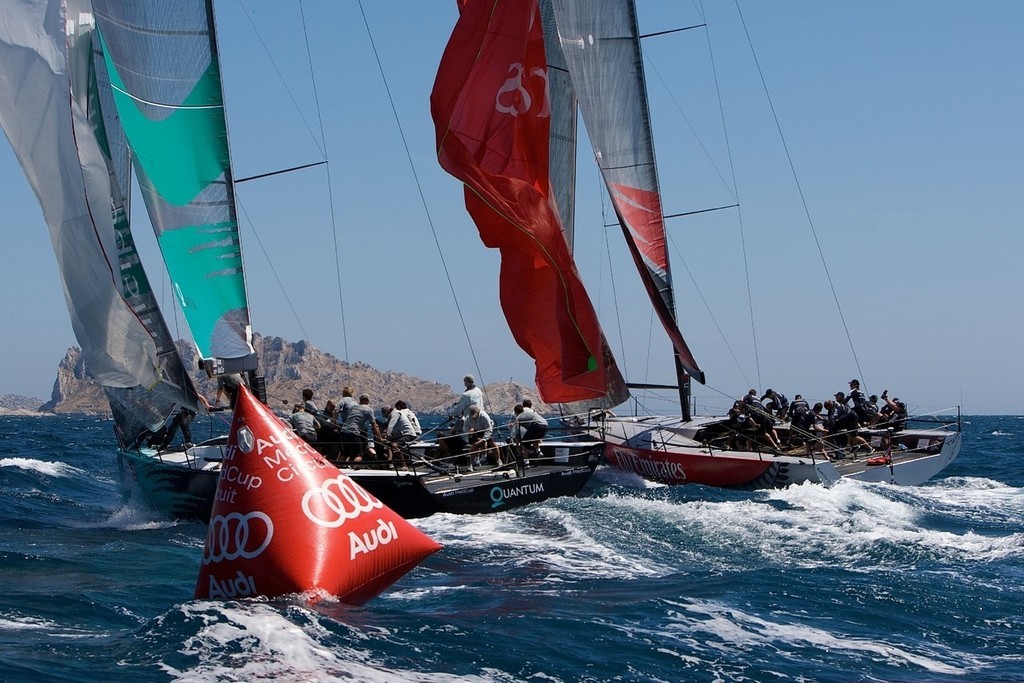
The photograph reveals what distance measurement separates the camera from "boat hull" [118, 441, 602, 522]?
659 inches

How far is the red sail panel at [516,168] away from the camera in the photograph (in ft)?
67.1

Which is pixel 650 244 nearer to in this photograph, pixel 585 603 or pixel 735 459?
pixel 735 459

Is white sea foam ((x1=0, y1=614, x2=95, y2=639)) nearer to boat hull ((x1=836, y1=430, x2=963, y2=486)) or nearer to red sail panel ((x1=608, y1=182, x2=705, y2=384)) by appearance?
boat hull ((x1=836, y1=430, x2=963, y2=486))

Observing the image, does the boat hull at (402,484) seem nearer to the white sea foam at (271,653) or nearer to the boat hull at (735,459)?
the boat hull at (735,459)

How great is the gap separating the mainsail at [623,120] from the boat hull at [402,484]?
5798 mm

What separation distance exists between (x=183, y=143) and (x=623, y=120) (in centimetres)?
1096

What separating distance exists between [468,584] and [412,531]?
212cm

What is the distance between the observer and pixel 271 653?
29.4ft

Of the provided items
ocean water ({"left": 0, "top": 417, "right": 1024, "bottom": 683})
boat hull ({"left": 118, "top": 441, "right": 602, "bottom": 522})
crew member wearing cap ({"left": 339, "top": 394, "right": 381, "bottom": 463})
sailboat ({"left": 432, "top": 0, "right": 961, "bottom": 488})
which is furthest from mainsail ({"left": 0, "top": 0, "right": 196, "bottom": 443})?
sailboat ({"left": 432, "top": 0, "right": 961, "bottom": 488})

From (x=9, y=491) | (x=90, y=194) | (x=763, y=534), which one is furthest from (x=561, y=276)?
(x=9, y=491)

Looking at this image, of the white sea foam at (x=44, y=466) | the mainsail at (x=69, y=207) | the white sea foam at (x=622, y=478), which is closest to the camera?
the mainsail at (x=69, y=207)

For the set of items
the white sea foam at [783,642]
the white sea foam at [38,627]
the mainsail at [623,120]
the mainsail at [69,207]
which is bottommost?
the white sea foam at [38,627]

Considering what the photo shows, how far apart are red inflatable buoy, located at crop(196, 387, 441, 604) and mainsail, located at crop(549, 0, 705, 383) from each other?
13736 mm

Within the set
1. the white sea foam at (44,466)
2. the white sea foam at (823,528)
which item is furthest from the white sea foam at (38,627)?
the white sea foam at (44,466)
